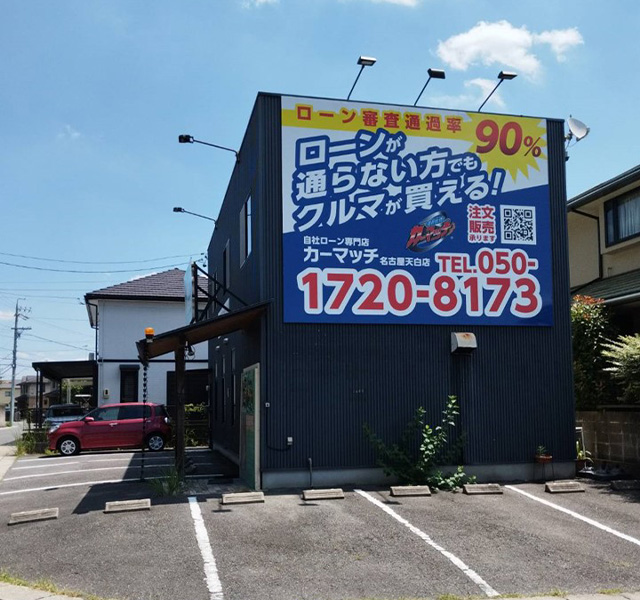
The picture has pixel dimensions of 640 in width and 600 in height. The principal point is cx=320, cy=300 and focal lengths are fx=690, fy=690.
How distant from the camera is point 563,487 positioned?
11.2m

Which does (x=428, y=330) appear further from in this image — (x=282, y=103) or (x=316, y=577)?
(x=316, y=577)

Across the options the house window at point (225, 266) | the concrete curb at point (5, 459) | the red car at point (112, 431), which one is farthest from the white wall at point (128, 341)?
the house window at point (225, 266)

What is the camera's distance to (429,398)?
40.4 feet

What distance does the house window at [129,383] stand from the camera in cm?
2769

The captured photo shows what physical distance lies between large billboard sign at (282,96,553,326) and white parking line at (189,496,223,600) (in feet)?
12.4

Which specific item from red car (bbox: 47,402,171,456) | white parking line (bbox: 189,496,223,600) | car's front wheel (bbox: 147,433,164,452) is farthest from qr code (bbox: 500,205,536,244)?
car's front wheel (bbox: 147,433,164,452)

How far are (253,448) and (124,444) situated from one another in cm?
957

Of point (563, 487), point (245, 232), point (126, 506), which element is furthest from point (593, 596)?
point (245, 232)

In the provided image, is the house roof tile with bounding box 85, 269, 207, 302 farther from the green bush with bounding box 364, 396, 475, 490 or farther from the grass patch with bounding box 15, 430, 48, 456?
the green bush with bounding box 364, 396, 475, 490

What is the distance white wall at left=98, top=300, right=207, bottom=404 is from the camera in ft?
90.7

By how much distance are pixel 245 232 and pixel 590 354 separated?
7.57 m

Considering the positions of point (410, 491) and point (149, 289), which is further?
point (149, 289)

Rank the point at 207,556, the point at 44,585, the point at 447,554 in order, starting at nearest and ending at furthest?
the point at 44,585
the point at 207,556
the point at 447,554

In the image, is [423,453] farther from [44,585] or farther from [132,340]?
[132,340]
